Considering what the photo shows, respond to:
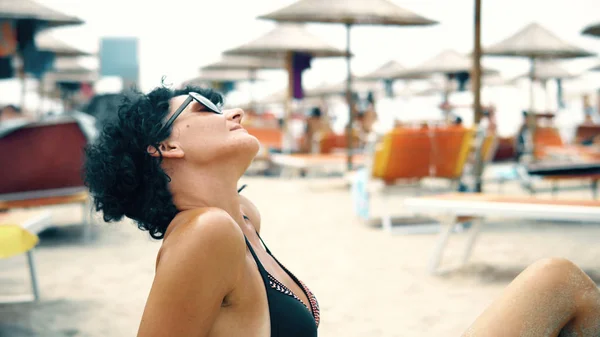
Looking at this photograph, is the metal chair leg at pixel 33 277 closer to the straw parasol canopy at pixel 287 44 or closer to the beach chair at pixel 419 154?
the beach chair at pixel 419 154

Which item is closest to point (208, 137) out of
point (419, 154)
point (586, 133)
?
point (419, 154)

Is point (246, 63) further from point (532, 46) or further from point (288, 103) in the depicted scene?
point (532, 46)

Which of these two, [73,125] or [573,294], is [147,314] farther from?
[73,125]

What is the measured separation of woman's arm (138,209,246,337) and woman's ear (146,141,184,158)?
0.68 feet

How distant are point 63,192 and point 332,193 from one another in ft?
15.8

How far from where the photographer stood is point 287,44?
474 inches

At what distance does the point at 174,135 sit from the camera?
1.39 m

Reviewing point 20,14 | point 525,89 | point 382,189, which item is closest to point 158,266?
point 382,189

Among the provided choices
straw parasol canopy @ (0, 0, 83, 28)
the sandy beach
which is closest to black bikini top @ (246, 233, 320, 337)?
the sandy beach

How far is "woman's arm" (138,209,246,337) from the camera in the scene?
1.17 metres

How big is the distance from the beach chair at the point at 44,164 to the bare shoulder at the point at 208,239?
450cm

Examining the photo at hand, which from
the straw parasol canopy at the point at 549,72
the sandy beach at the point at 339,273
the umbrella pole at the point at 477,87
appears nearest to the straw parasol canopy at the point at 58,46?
the sandy beach at the point at 339,273

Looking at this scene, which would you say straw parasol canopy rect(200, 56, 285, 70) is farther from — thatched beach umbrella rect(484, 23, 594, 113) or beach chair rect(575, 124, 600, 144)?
beach chair rect(575, 124, 600, 144)

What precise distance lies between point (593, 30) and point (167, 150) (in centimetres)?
862
